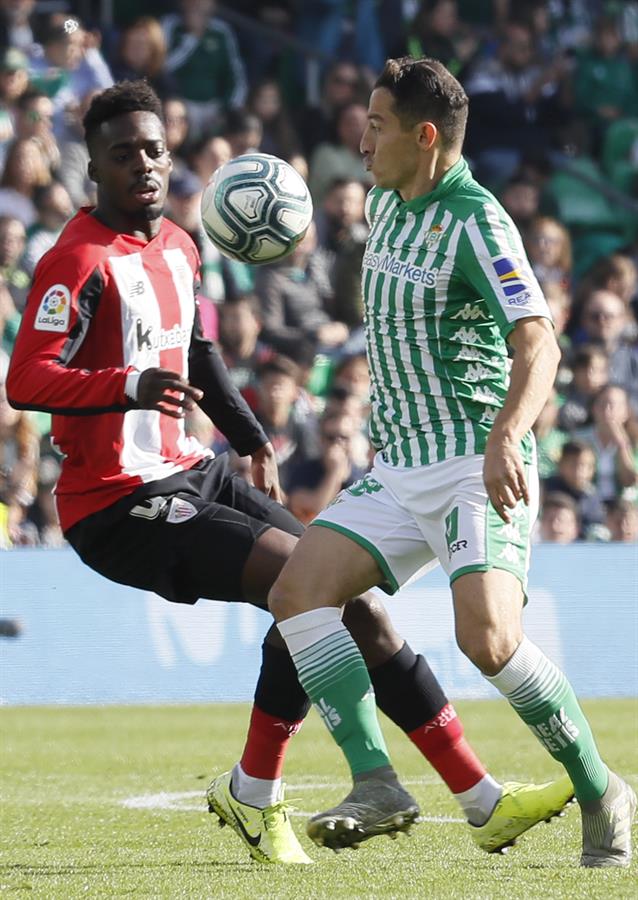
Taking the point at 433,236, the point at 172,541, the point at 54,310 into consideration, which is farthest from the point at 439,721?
the point at 54,310

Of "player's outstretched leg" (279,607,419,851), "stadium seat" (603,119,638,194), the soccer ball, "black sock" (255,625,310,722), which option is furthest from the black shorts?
"stadium seat" (603,119,638,194)

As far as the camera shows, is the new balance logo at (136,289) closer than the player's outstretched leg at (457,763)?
No

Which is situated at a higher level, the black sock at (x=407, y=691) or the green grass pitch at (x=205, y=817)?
the black sock at (x=407, y=691)

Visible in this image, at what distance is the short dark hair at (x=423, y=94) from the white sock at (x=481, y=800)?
185cm

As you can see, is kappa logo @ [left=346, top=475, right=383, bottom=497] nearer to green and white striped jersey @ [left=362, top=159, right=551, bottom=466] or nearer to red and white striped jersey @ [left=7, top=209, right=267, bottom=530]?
green and white striped jersey @ [left=362, top=159, right=551, bottom=466]

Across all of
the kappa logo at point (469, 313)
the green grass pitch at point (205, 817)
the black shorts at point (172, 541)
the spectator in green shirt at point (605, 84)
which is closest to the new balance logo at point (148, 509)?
the black shorts at point (172, 541)

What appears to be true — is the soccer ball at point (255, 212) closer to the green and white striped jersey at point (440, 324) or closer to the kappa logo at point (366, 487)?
the green and white striped jersey at point (440, 324)

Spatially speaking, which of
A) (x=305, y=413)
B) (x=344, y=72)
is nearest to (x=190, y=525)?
(x=305, y=413)

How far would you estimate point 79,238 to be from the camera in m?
5.26

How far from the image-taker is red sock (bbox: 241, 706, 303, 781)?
5.08 meters

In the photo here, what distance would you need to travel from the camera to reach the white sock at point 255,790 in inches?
199

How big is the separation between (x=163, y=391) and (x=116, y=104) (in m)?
1.20

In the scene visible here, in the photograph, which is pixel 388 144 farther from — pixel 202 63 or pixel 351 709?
pixel 202 63

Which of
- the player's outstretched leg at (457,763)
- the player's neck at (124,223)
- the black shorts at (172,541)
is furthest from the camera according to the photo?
the player's neck at (124,223)
